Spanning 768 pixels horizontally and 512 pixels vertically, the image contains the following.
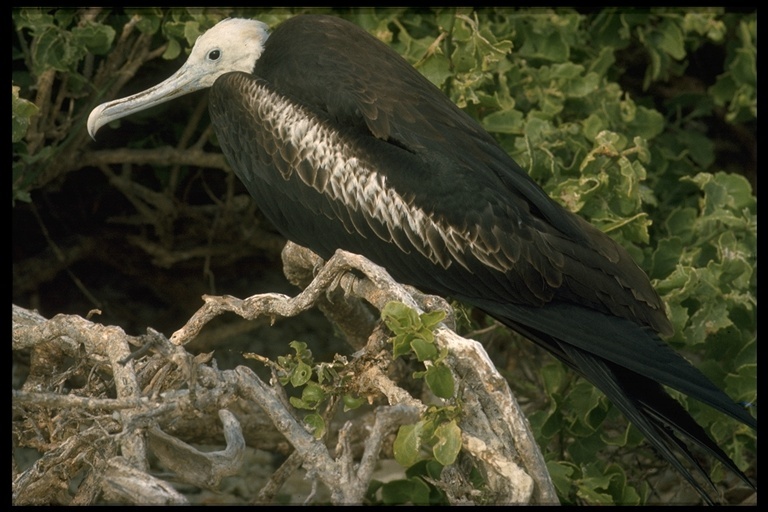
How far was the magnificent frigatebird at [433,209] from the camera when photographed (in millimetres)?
3121

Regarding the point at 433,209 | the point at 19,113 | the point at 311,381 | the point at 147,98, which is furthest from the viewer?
the point at 147,98

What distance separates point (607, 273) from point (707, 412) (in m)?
0.64

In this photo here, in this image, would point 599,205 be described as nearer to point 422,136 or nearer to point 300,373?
point 422,136

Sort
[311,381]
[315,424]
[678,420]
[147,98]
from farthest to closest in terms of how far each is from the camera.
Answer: [147,98] → [678,420] → [311,381] → [315,424]

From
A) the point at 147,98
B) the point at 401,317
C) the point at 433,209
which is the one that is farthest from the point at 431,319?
the point at 147,98

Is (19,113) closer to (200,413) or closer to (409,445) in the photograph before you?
(200,413)

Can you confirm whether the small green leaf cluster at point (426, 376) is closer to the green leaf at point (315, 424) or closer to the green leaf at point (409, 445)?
the green leaf at point (409, 445)

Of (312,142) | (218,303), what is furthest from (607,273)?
(218,303)

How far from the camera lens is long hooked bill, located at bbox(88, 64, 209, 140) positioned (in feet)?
11.3

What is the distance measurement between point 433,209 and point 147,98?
102 centimetres

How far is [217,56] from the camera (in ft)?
11.9

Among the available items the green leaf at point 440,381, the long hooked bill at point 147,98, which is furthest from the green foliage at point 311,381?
the long hooked bill at point 147,98

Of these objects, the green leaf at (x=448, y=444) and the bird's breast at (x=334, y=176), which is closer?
the green leaf at (x=448, y=444)

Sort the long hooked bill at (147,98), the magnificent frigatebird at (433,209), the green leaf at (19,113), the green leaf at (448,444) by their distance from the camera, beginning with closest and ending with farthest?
1. the green leaf at (448,444)
2. the magnificent frigatebird at (433,209)
3. the green leaf at (19,113)
4. the long hooked bill at (147,98)
